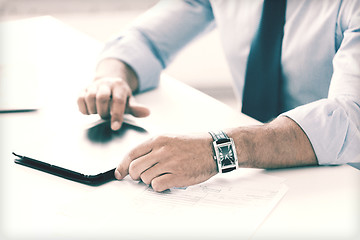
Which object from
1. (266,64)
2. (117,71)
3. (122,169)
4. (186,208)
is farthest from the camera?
(117,71)

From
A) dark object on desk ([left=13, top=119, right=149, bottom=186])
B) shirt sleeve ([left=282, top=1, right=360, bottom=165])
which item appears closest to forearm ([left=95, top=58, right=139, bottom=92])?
dark object on desk ([left=13, top=119, right=149, bottom=186])

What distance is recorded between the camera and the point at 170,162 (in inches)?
31.1

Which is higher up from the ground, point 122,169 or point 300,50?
point 300,50

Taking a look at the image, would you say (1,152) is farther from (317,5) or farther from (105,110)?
(317,5)

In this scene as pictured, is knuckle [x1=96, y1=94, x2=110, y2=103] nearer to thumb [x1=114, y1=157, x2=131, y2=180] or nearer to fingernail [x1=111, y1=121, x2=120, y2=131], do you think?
fingernail [x1=111, y1=121, x2=120, y2=131]

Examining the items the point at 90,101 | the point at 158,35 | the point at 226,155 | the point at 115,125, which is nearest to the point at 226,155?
the point at 226,155

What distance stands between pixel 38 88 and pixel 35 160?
1.65 ft

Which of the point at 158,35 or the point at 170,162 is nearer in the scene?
the point at 170,162

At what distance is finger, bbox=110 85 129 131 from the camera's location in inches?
40.5

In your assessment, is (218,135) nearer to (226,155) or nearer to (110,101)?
(226,155)

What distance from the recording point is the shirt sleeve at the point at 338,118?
86 cm

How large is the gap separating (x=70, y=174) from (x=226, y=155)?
301 mm

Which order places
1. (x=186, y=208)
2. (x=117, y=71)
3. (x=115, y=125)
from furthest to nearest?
1. (x=117, y=71)
2. (x=115, y=125)
3. (x=186, y=208)

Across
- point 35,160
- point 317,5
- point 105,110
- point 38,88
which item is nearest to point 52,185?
point 35,160
